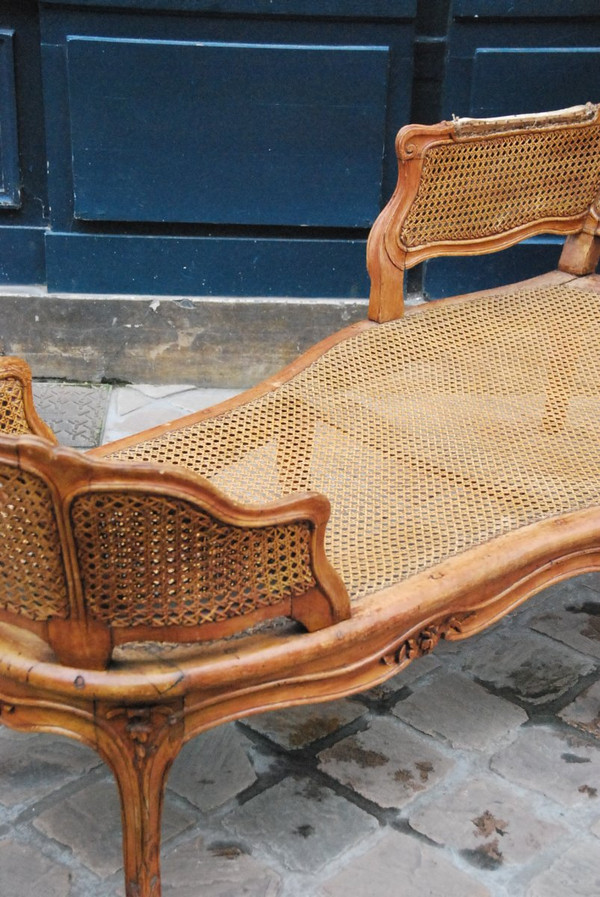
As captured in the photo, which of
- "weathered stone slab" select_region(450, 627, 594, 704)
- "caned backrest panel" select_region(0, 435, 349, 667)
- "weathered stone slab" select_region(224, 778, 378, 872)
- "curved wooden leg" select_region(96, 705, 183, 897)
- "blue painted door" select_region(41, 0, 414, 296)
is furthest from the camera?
"blue painted door" select_region(41, 0, 414, 296)

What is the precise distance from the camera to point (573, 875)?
205 centimetres

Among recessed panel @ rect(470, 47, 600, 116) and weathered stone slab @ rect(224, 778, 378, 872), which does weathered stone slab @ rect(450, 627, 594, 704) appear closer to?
weathered stone slab @ rect(224, 778, 378, 872)

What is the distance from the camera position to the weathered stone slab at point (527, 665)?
8.56 feet

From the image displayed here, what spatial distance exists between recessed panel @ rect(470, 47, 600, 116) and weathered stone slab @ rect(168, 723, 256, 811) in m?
2.57

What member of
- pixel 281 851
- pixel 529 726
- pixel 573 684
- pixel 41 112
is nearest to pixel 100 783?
pixel 281 851

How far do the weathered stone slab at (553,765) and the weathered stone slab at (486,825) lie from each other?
0.20 ft

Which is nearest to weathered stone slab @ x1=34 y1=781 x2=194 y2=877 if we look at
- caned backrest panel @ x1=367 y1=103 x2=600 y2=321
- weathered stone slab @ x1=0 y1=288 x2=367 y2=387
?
caned backrest panel @ x1=367 y1=103 x2=600 y2=321

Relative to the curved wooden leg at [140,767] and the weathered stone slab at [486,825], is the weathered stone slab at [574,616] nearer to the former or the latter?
the weathered stone slab at [486,825]

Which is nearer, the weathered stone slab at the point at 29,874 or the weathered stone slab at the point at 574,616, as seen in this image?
the weathered stone slab at the point at 29,874

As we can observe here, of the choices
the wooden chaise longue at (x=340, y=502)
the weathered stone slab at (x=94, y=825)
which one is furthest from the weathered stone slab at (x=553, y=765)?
the weathered stone slab at (x=94, y=825)

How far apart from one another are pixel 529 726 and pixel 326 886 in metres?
0.67

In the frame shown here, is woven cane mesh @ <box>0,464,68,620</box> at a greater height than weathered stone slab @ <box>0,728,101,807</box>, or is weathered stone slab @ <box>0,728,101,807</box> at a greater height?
woven cane mesh @ <box>0,464,68,620</box>

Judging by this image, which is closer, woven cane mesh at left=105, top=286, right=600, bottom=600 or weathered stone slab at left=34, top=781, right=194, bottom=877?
weathered stone slab at left=34, top=781, right=194, bottom=877

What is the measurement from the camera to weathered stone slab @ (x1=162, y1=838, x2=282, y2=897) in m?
2.01
